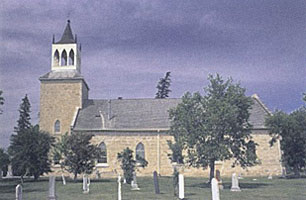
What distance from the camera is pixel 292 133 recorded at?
1510 inches

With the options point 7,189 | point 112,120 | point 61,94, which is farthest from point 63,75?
point 7,189

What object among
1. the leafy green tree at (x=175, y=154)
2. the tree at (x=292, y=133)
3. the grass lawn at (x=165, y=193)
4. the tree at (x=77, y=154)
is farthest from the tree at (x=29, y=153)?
the tree at (x=292, y=133)

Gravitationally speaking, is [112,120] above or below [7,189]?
above

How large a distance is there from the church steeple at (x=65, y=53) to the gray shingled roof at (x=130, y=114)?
17.6 feet

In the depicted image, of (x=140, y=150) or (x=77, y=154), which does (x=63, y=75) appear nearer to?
(x=140, y=150)

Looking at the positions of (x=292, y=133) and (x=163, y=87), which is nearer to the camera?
(x=292, y=133)

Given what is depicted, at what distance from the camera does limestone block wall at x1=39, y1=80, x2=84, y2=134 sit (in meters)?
45.4

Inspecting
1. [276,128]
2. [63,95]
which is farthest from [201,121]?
[63,95]

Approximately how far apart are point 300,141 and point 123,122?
19.9 meters

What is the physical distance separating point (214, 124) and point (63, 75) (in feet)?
82.9

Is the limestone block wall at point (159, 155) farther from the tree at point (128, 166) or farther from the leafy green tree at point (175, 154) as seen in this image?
the tree at point (128, 166)

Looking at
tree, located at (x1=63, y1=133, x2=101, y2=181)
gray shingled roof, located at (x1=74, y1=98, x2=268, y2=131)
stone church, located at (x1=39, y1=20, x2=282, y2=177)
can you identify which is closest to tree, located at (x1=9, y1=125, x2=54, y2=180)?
tree, located at (x1=63, y1=133, x2=101, y2=181)

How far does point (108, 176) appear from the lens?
41.5m

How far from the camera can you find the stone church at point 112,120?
1679 inches
